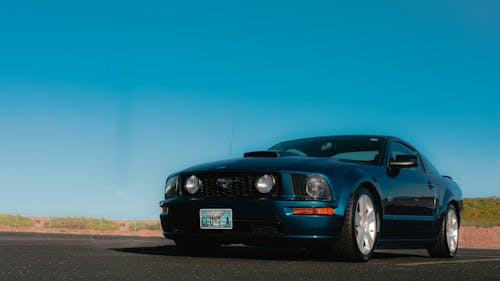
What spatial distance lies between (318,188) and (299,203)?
0.24 metres

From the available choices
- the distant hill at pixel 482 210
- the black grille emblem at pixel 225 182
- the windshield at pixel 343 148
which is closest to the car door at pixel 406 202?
the windshield at pixel 343 148

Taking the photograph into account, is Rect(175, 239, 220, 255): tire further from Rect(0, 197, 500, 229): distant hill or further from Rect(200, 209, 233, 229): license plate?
Rect(0, 197, 500, 229): distant hill

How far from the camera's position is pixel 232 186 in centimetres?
616

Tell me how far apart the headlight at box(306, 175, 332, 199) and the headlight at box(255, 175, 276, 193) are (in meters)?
0.32

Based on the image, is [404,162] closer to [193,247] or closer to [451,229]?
[451,229]

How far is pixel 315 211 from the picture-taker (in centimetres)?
591

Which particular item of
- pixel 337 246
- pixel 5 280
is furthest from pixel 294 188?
pixel 5 280

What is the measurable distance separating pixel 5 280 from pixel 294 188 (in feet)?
9.29

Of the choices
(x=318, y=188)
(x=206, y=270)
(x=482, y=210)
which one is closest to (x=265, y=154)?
(x=318, y=188)

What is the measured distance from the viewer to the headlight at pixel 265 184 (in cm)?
604

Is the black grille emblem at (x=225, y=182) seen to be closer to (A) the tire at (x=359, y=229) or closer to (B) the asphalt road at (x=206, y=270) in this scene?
(B) the asphalt road at (x=206, y=270)

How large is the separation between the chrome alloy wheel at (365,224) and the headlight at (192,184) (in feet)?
A: 5.08

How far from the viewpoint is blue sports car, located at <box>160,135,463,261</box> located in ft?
19.5

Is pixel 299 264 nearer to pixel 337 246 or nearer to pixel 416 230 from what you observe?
pixel 337 246
